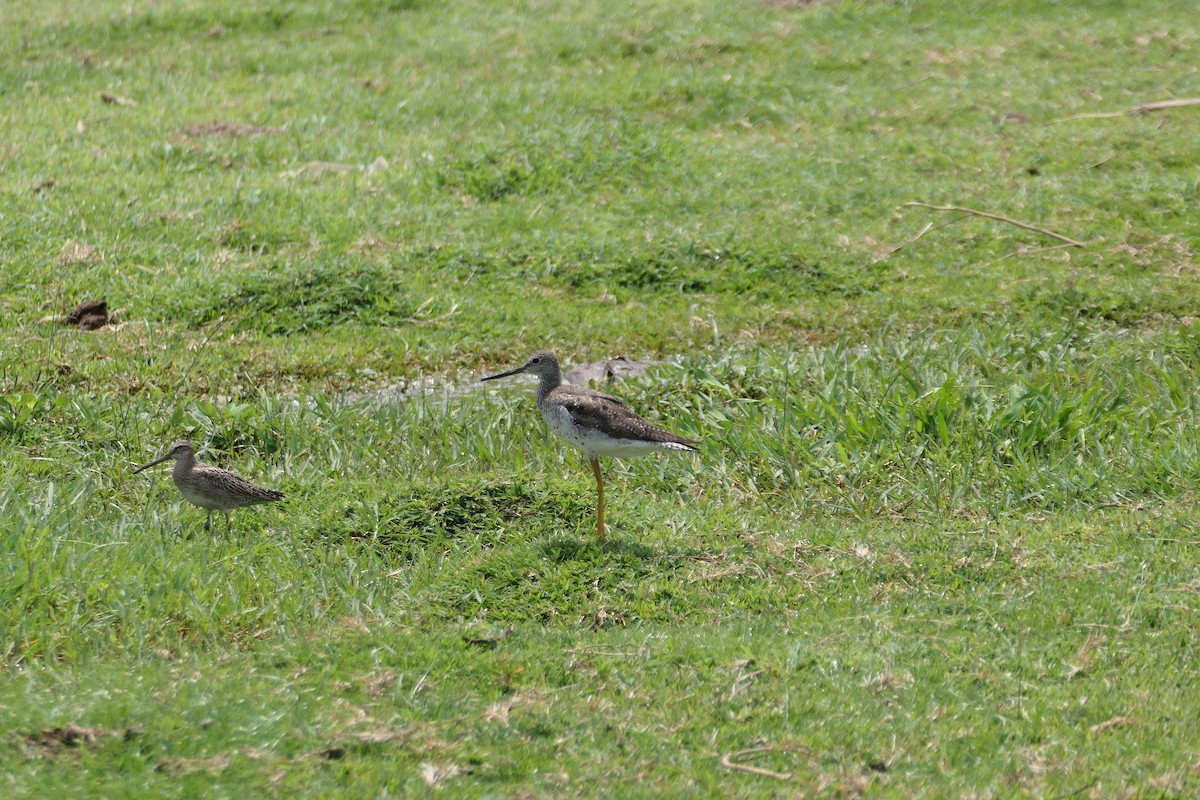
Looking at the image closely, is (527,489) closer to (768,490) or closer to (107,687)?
(768,490)

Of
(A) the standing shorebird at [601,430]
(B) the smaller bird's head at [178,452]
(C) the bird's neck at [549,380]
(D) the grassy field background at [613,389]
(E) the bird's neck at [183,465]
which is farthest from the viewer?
(C) the bird's neck at [549,380]

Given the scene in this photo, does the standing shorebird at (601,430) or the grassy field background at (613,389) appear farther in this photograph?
the standing shorebird at (601,430)

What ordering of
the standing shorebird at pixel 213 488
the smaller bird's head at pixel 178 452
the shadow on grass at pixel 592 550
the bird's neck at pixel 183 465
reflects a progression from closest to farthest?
1. the shadow on grass at pixel 592 550
2. the standing shorebird at pixel 213 488
3. the bird's neck at pixel 183 465
4. the smaller bird's head at pixel 178 452

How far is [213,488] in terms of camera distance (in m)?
7.43

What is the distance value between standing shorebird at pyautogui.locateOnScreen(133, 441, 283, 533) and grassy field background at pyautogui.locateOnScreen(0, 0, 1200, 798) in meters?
0.20

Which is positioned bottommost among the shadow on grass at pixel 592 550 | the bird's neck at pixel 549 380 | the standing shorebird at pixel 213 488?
the shadow on grass at pixel 592 550

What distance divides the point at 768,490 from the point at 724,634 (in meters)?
2.11

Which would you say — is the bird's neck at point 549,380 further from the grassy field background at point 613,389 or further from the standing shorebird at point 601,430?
the grassy field background at point 613,389

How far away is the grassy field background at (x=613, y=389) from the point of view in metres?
5.42

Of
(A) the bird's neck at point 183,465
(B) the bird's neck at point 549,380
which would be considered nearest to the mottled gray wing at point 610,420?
(B) the bird's neck at point 549,380

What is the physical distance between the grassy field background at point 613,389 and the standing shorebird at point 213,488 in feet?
0.67

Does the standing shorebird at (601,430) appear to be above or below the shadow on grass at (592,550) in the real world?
above

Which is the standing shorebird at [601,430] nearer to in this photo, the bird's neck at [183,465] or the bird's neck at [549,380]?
the bird's neck at [549,380]

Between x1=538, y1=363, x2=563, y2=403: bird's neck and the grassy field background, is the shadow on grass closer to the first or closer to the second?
the grassy field background
